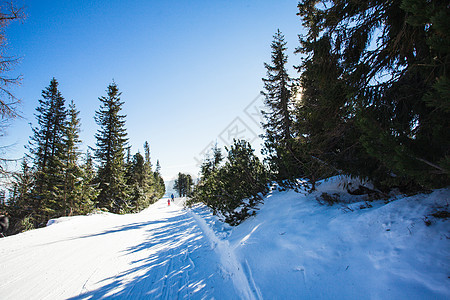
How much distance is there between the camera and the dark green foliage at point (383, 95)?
195cm

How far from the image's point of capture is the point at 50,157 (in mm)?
15836

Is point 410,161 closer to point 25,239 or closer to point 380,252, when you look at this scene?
point 380,252

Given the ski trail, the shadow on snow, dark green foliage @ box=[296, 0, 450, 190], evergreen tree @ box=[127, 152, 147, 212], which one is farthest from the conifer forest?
evergreen tree @ box=[127, 152, 147, 212]

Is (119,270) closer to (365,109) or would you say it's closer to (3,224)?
(365,109)

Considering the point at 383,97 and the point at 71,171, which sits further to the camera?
the point at 71,171

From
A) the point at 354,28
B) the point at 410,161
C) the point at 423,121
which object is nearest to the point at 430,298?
the point at 410,161

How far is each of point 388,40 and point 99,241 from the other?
9.46m

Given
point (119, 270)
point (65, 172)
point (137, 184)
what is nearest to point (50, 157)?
point (65, 172)

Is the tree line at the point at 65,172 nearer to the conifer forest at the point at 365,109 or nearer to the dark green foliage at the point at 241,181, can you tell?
the conifer forest at the point at 365,109

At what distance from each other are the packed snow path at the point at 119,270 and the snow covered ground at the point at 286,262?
2cm

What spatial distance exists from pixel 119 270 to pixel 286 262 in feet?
11.9

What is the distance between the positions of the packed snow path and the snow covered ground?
2 centimetres

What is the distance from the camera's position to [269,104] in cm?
1725

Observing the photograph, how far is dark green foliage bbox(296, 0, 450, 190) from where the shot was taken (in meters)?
1.95
